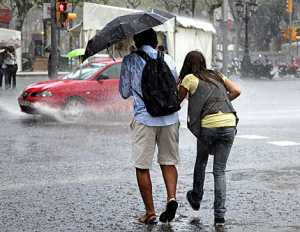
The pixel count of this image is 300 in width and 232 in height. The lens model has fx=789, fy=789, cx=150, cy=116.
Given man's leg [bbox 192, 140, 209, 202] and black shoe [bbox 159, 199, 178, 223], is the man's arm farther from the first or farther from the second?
black shoe [bbox 159, 199, 178, 223]

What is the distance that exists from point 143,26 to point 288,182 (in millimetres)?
3409

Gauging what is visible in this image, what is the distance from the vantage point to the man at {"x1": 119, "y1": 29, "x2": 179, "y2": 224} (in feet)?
22.5

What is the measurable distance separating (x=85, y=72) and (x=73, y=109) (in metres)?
1.07

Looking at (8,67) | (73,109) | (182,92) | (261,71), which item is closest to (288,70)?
(261,71)

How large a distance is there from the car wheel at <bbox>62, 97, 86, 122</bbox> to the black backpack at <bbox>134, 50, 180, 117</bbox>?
1101cm

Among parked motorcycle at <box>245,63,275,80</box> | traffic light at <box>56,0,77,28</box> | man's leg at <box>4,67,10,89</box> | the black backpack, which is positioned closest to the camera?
the black backpack

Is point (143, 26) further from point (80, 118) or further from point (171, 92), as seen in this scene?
point (80, 118)

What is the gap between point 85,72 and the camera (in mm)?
18359

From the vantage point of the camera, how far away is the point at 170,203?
689cm

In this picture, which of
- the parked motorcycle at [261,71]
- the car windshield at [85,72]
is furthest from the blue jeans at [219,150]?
the parked motorcycle at [261,71]

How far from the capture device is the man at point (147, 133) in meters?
6.87

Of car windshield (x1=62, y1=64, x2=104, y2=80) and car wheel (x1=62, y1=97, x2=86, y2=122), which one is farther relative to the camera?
car windshield (x1=62, y1=64, x2=104, y2=80)

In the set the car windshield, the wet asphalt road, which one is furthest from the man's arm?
the car windshield

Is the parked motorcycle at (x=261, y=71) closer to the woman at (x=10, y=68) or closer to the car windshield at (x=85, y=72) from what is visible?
the woman at (x=10, y=68)
